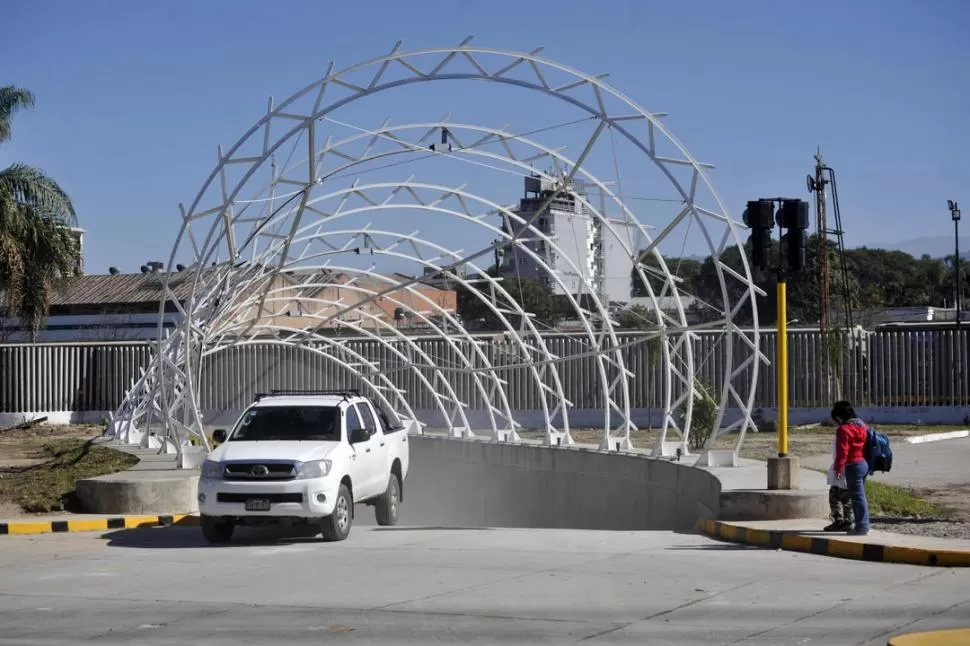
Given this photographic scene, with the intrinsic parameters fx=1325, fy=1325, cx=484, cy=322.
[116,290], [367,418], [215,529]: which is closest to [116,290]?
[116,290]

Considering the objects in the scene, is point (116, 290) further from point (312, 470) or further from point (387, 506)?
Result: point (312, 470)

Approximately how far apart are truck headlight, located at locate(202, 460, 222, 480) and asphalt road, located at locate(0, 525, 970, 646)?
89 cm

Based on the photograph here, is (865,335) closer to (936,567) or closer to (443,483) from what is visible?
(443,483)

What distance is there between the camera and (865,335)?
1549 inches

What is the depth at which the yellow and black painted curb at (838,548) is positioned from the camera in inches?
527

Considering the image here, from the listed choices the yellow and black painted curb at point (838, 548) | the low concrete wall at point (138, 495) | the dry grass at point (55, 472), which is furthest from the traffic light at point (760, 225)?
the dry grass at point (55, 472)

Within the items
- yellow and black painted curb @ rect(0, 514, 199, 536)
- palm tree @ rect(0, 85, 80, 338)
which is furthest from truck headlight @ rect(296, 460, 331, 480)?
palm tree @ rect(0, 85, 80, 338)

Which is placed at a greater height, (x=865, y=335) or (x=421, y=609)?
(x=865, y=335)

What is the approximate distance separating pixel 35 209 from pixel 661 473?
52.1ft

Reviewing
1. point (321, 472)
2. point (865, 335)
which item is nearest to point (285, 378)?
point (865, 335)

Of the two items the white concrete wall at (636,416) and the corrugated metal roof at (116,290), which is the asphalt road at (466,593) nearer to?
the white concrete wall at (636,416)

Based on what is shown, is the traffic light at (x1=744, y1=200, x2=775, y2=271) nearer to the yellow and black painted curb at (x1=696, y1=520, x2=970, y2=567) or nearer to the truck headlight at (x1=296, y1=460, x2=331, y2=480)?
the yellow and black painted curb at (x1=696, y1=520, x2=970, y2=567)

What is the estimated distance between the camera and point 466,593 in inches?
474

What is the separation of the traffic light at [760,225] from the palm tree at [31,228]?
57.6 feet
